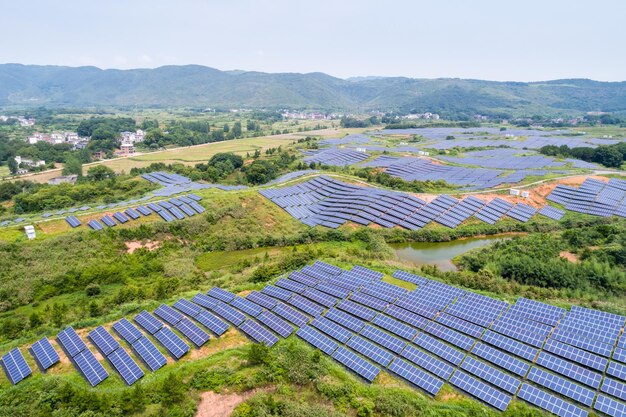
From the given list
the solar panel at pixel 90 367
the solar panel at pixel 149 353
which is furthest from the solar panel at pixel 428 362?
the solar panel at pixel 90 367

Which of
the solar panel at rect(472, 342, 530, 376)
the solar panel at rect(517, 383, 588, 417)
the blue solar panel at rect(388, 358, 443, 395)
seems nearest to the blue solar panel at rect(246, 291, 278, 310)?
the blue solar panel at rect(388, 358, 443, 395)

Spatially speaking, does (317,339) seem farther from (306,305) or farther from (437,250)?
(437,250)

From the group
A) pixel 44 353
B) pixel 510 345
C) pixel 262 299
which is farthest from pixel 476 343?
pixel 44 353

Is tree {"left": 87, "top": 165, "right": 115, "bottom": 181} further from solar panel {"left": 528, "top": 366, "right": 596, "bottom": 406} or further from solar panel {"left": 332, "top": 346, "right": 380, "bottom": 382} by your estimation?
solar panel {"left": 528, "top": 366, "right": 596, "bottom": 406}

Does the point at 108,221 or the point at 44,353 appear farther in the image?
the point at 108,221

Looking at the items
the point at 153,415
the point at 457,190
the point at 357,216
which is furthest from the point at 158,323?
the point at 457,190

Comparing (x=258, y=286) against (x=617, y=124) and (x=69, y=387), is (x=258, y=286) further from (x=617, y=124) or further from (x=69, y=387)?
(x=617, y=124)
